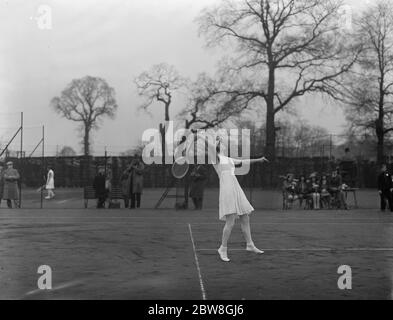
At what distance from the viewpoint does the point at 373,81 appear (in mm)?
33281

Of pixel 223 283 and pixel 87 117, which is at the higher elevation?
pixel 87 117

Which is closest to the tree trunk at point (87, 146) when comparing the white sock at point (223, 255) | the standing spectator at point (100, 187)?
the standing spectator at point (100, 187)

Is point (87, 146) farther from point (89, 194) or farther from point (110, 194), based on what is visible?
point (110, 194)

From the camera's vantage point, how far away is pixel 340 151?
132 feet

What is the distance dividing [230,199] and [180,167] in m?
14.2

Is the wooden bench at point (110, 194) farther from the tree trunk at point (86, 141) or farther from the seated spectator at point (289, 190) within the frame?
the seated spectator at point (289, 190)

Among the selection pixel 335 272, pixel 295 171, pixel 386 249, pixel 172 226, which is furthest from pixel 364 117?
pixel 335 272

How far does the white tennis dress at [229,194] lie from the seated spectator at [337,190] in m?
13.8

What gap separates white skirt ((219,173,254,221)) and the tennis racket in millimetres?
13083

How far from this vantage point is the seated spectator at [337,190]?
872 inches

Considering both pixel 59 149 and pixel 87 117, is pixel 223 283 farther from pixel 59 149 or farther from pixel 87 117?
pixel 59 149

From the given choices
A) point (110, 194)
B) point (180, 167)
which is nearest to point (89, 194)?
Result: point (110, 194)

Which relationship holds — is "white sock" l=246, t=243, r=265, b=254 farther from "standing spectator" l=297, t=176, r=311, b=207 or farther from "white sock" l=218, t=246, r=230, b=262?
"standing spectator" l=297, t=176, r=311, b=207
